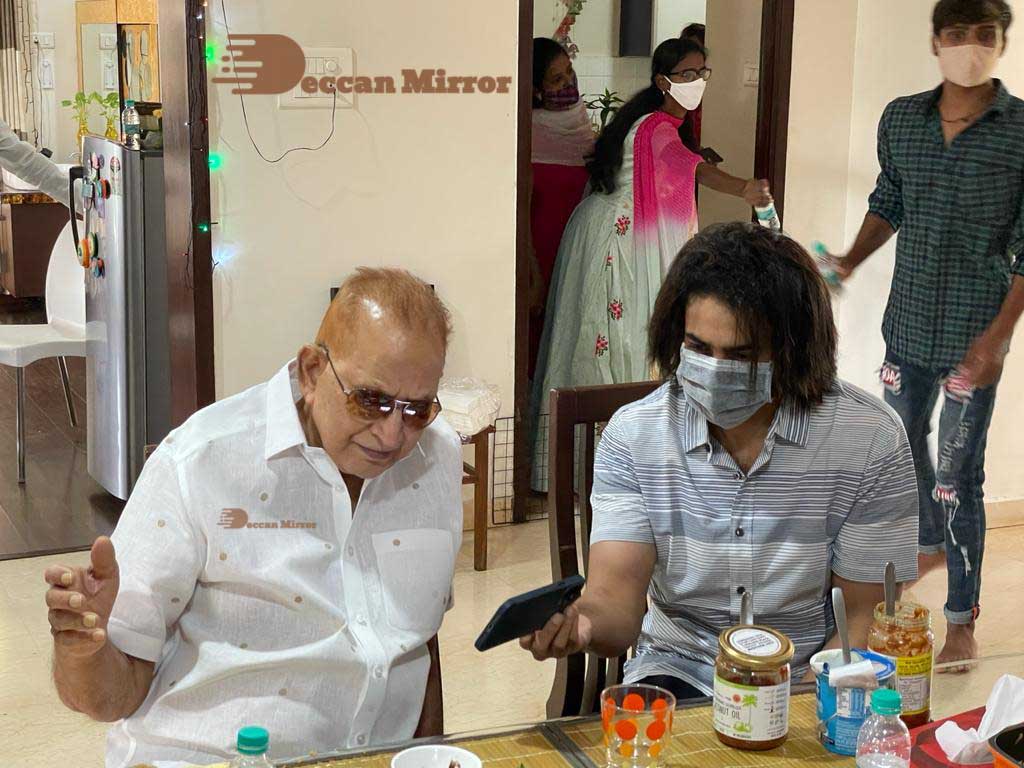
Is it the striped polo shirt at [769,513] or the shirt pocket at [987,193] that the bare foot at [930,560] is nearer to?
the shirt pocket at [987,193]

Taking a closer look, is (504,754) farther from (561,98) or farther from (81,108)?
(81,108)

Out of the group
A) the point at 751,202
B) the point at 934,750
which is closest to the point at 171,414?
the point at 751,202

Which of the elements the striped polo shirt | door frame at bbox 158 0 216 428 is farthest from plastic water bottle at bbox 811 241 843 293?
the striped polo shirt

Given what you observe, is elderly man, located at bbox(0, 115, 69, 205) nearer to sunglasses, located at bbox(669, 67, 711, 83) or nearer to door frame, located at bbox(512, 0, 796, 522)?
door frame, located at bbox(512, 0, 796, 522)

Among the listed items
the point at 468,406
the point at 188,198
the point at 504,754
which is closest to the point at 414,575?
the point at 504,754

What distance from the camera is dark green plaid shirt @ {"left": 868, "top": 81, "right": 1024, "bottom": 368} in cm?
312

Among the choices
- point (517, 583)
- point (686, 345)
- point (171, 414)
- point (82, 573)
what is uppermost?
point (686, 345)

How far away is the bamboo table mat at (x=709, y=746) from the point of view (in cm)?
145

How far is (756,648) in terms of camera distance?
145cm

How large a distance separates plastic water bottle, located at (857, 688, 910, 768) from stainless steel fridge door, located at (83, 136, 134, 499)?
3018 millimetres

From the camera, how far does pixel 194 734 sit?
5.21 ft

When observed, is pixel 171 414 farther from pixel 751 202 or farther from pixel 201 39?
pixel 751 202

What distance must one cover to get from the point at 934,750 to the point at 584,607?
1.62 feet

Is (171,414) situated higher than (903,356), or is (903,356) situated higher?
(903,356)
